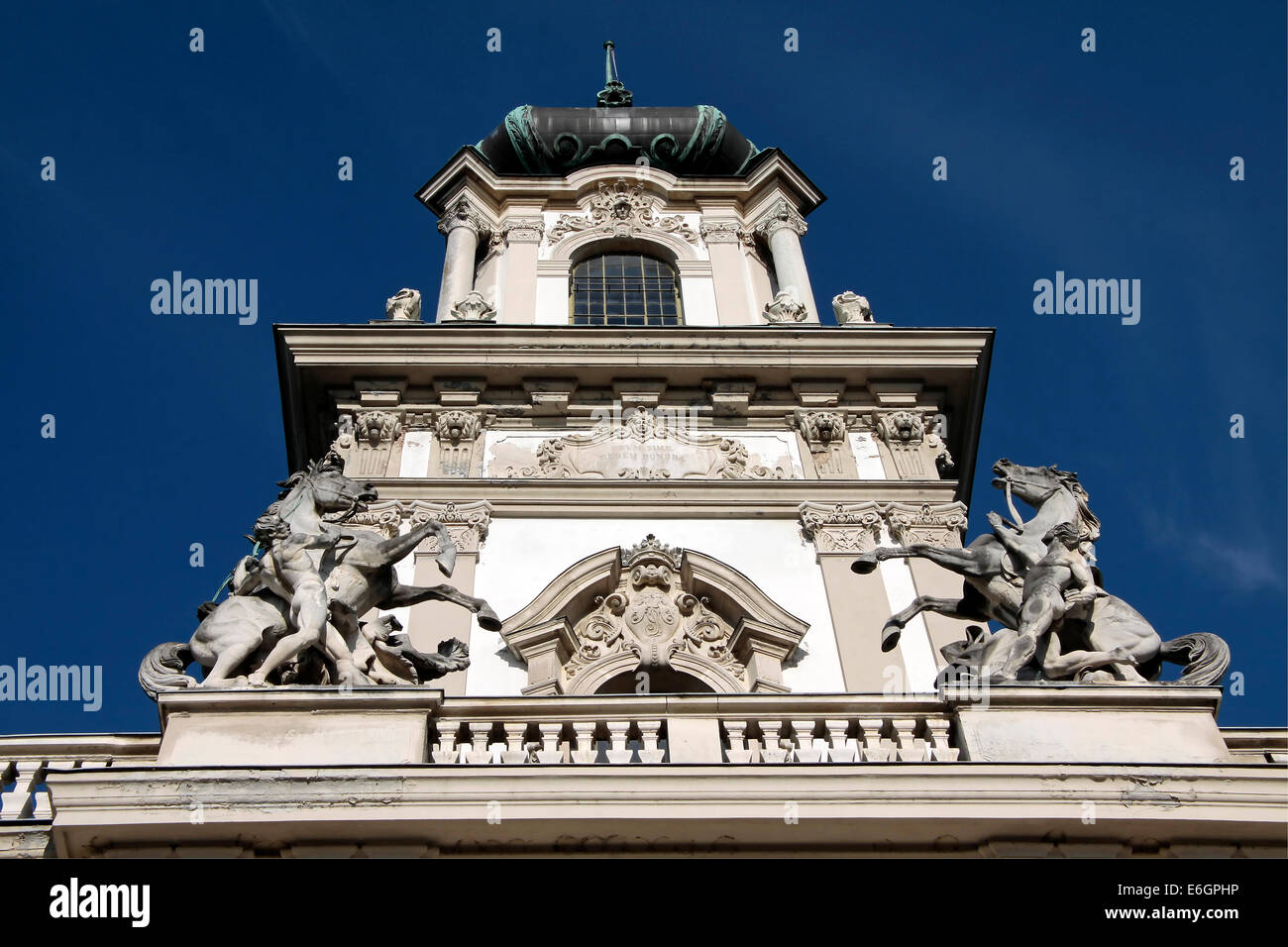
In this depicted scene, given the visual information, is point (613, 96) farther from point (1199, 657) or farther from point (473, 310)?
point (1199, 657)

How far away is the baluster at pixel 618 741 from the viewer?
10367mm

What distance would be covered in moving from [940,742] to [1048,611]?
1564 millimetres

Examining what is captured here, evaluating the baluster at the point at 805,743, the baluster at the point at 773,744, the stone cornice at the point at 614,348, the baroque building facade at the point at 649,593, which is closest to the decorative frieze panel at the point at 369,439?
the baroque building facade at the point at 649,593

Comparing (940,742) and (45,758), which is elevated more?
(45,758)

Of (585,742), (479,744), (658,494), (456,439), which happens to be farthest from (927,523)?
(479,744)

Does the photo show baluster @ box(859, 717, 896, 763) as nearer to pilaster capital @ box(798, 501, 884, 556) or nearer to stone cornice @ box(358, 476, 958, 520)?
pilaster capital @ box(798, 501, 884, 556)

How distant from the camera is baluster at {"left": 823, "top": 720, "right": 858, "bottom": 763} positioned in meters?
10.5

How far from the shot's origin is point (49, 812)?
10.6m

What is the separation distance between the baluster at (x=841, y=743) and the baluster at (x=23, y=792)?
5381 millimetres

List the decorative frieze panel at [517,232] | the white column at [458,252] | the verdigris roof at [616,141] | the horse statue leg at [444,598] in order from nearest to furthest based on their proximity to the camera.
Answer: the horse statue leg at [444,598] → the white column at [458,252] → the decorative frieze panel at [517,232] → the verdigris roof at [616,141]

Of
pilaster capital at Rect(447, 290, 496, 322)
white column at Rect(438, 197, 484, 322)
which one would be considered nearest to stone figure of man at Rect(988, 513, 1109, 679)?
pilaster capital at Rect(447, 290, 496, 322)

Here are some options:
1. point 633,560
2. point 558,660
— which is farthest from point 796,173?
point 558,660

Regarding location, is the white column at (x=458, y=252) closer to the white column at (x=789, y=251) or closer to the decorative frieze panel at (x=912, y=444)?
the white column at (x=789, y=251)

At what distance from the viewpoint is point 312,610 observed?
37.5 feet
